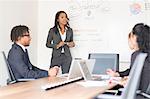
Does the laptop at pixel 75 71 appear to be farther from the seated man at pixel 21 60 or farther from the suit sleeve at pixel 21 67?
the suit sleeve at pixel 21 67

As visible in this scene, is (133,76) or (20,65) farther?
(20,65)

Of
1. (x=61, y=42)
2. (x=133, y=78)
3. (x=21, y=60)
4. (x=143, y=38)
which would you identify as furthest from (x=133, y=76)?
(x=61, y=42)

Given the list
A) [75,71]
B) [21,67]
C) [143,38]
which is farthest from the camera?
[21,67]

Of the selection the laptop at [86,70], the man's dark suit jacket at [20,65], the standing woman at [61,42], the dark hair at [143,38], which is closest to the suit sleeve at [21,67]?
the man's dark suit jacket at [20,65]

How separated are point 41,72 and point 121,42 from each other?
196 cm

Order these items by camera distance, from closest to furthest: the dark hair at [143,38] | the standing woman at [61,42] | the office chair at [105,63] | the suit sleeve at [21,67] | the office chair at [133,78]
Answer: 1. the office chair at [133,78]
2. the dark hair at [143,38]
3. the suit sleeve at [21,67]
4. the office chair at [105,63]
5. the standing woman at [61,42]

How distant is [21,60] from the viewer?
328 centimetres

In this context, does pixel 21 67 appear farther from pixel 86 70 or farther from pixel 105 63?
pixel 105 63

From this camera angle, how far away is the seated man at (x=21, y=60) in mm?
3199

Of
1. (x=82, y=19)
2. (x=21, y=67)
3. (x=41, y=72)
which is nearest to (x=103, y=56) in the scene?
(x=41, y=72)

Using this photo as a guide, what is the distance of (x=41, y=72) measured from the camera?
A: 135 inches

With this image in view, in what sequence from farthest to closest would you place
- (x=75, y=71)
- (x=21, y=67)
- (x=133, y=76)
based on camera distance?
(x=21, y=67)
(x=75, y=71)
(x=133, y=76)

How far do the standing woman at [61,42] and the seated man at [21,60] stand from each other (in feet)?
4.46

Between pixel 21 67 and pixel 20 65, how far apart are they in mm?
28
